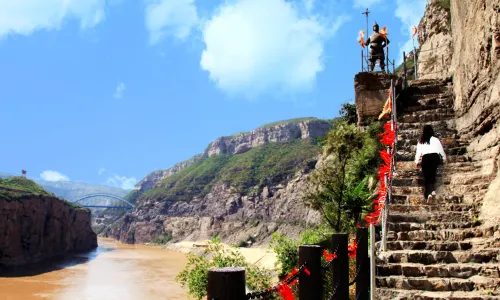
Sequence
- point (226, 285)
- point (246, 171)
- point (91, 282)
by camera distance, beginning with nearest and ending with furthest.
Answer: point (226, 285), point (91, 282), point (246, 171)

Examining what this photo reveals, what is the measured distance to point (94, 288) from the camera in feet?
128

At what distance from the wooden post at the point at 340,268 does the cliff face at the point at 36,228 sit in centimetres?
5194

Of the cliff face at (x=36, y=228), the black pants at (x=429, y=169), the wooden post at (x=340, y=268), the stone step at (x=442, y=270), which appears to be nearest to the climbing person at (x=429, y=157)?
the black pants at (x=429, y=169)

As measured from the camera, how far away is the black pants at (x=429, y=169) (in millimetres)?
10227

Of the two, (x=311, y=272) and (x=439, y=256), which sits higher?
(x=311, y=272)

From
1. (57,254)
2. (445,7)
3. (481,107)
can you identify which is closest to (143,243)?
(57,254)

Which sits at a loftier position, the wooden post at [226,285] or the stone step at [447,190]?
the stone step at [447,190]

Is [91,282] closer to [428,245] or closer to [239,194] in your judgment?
[428,245]

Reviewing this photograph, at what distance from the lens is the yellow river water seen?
35603mm

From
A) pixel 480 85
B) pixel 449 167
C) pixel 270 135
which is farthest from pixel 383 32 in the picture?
pixel 270 135

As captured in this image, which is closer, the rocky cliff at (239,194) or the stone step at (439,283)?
the stone step at (439,283)

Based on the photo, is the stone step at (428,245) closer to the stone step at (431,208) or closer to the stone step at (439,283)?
the stone step at (439,283)

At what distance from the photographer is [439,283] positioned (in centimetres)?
684

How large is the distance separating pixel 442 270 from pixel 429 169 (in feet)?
12.2
